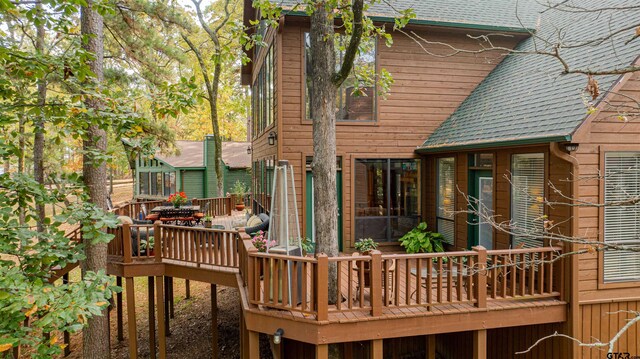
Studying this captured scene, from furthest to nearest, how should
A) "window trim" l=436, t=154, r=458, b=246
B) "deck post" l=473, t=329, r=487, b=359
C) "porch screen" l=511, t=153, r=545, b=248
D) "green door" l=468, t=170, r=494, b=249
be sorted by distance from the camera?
1. "window trim" l=436, t=154, r=458, b=246
2. "green door" l=468, t=170, r=494, b=249
3. "porch screen" l=511, t=153, r=545, b=248
4. "deck post" l=473, t=329, r=487, b=359

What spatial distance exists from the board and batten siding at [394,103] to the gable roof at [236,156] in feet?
44.4

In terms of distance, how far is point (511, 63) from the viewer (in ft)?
28.9

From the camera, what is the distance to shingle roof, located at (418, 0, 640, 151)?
559 centimetres

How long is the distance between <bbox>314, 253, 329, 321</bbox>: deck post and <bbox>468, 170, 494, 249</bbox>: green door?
3.63 metres

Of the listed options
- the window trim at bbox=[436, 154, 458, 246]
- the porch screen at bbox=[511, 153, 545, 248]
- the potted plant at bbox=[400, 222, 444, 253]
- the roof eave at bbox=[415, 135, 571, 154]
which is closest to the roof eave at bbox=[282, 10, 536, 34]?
the roof eave at bbox=[415, 135, 571, 154]

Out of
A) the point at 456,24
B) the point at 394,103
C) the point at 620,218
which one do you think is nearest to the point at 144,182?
the point at 394,103

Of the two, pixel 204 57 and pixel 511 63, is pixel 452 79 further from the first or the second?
pixel 204 57

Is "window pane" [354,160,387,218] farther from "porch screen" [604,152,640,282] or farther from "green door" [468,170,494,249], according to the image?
"porch screen" [604,152,640,282]

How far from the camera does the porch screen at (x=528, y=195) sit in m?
5.95

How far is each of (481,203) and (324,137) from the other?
363cm

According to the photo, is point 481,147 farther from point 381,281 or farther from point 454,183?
point 381,281

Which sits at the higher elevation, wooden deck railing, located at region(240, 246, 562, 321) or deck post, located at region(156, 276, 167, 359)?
wooden deck railing, located at region(240, 246, 562, 321)

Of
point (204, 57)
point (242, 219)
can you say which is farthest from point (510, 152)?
point (204, 57)

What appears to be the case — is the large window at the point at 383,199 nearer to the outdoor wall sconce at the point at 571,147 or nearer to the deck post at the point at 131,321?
the outdoor wall sconce at the point at 571,147
